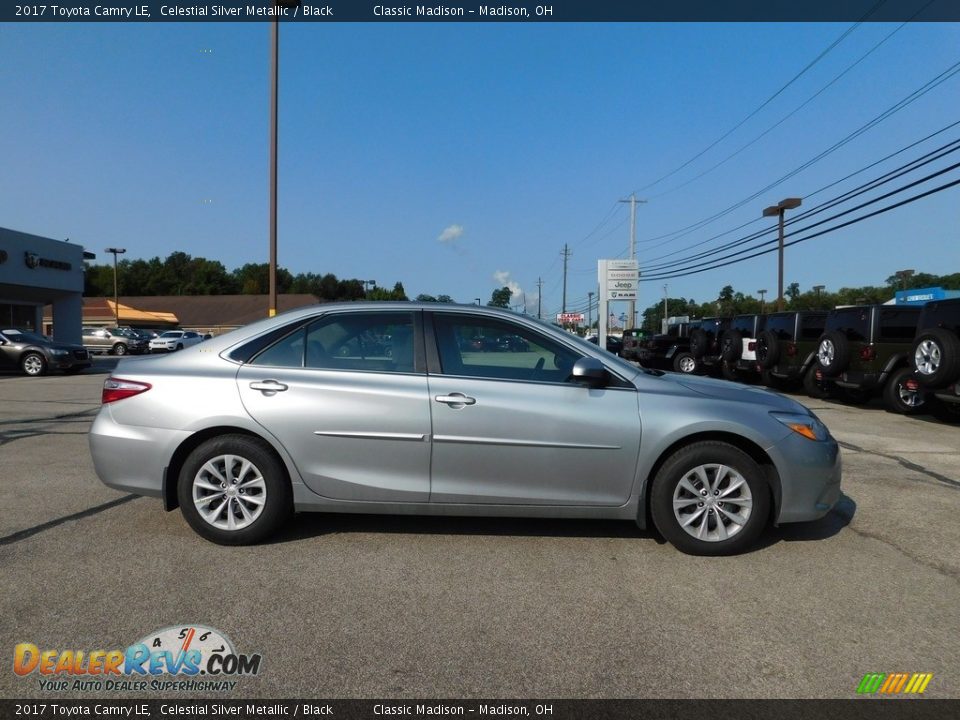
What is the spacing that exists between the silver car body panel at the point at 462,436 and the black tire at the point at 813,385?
36.3 feet

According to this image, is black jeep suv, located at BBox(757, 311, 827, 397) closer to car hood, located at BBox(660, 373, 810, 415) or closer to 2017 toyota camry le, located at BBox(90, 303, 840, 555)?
car hood, located at BBox(660, 373, 810, 415)

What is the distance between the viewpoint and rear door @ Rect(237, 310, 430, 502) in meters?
4.30

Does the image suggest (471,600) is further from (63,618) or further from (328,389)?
(63,618)

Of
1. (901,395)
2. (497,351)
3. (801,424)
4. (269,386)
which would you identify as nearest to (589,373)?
(497,351)

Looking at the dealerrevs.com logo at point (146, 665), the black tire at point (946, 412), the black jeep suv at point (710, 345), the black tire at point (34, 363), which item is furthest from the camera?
the black tire at point (34, 363)

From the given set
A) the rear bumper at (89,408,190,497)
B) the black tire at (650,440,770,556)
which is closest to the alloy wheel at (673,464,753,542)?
the black tire at (650,440,770,556)

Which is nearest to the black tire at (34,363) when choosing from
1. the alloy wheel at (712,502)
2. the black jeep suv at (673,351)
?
the black jeep suv at (673,351)

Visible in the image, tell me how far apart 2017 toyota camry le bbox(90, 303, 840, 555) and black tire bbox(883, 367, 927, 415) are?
886 cm

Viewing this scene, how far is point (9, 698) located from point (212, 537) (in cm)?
172

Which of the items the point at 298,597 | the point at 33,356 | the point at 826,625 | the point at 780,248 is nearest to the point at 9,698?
the point at 298,597

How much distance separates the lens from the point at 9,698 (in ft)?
8.73

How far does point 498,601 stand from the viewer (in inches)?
142

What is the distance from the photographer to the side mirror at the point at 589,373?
422cm

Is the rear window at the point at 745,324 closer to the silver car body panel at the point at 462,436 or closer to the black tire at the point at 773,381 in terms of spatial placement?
the black tire at the point at 773,381
